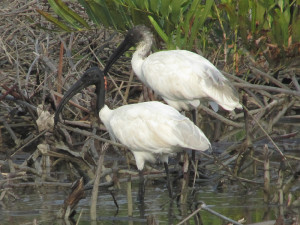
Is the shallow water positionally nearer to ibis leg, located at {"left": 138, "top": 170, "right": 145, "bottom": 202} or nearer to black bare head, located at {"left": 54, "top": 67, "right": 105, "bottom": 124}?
ibis leg, located at {"left": 138, "top": 170, "right": 145, "bottom": 202}

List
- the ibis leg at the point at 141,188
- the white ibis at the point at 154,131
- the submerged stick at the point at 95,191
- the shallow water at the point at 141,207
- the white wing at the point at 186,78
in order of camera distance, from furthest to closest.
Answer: the white wing at the point at 186,78
the ibis leg at the point at 141,188
the white ibis at the point at 154,131
the shallow water at the point at 141,207
the submerged stick at the point at 95,191

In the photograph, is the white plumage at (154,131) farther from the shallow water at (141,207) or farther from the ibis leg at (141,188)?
the shallow water at (141,207)

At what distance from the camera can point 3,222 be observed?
6.73 m

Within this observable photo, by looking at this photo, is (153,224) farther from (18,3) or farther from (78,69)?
(18,3)

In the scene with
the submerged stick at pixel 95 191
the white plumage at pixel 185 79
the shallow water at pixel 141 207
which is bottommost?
the shallow water at pixel 141 207

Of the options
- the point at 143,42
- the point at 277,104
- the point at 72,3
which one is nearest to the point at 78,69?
the point at 72,3

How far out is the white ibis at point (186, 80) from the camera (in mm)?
8031

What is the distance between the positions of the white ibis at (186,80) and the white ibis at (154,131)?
689 millimetres

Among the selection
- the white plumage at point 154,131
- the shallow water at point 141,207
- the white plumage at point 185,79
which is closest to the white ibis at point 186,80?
the white plumage at point 185,79

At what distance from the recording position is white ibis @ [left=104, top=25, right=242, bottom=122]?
8.03 meters

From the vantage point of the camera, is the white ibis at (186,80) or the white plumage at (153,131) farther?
the white ibis at (186,80)

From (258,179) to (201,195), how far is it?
2.61 ft

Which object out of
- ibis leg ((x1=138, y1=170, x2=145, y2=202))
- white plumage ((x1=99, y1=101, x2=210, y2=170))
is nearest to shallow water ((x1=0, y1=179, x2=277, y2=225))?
ibis leg ((x1=138, y1=170, x2=145, y2=202))

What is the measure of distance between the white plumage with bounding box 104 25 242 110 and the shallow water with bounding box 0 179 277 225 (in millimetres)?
941
